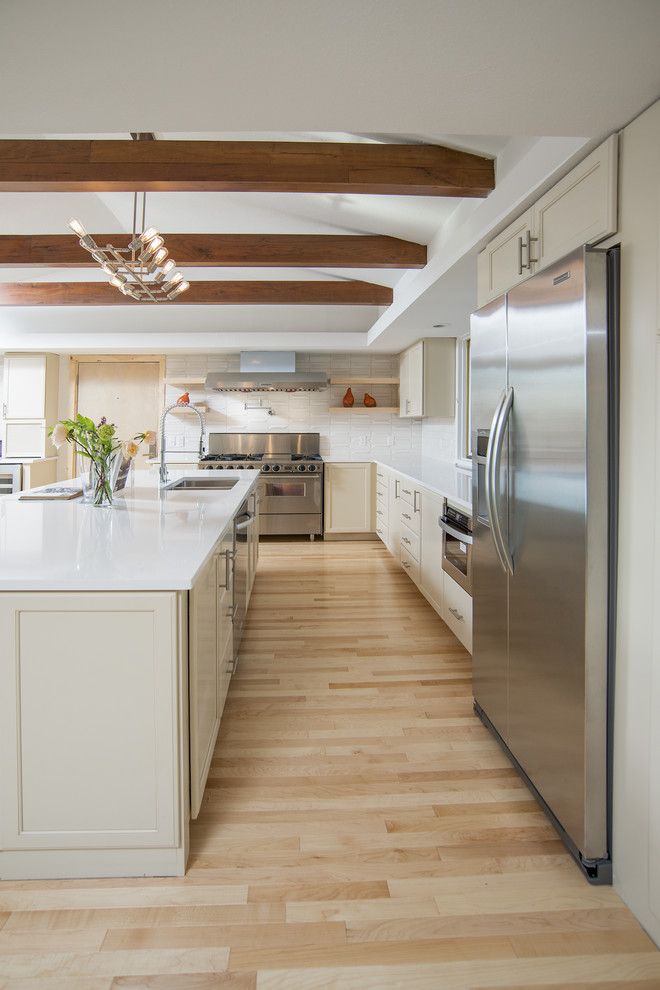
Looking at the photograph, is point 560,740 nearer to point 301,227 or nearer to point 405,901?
point 405,901

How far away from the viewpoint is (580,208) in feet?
6.14

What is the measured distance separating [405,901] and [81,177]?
2776 mm

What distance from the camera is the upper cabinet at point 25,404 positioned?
701 centimetres

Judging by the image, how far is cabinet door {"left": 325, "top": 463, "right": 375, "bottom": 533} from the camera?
705 centimetres

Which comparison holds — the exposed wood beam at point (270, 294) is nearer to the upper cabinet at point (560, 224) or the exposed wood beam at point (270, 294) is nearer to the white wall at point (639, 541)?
the upper cabinet at point (560, 224)

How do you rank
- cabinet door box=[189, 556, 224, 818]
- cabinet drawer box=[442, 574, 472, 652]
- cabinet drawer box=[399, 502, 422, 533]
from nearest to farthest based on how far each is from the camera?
cabinet door box=[189, 556, 224, 818]
cabinet drawer box=[442, 574, 472, 652]
cabinet drawer box=[399, 502, 422, 533]

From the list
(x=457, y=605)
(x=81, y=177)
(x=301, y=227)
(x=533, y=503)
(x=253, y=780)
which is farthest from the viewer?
(x=301, y=227)

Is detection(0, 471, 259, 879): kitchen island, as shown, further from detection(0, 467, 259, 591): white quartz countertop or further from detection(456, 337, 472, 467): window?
detection(456, 337, 472, 467): window

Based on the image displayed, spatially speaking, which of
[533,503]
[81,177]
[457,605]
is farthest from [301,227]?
[533,503]

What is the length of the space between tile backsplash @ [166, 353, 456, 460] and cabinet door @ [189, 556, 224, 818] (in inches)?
207

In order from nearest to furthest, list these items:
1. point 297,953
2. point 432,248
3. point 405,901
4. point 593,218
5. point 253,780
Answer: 1. point 297,953
2. point 405,901
3. point 593,218
4. point 253,780
5. point 432,248

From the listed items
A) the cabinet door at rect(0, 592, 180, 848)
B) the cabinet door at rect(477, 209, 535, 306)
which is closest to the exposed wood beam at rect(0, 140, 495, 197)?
the cabinet door at rect(477, 209, 535, 306)

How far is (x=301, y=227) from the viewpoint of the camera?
4312 millimetres

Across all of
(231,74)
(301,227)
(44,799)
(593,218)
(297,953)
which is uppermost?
(301,227)
